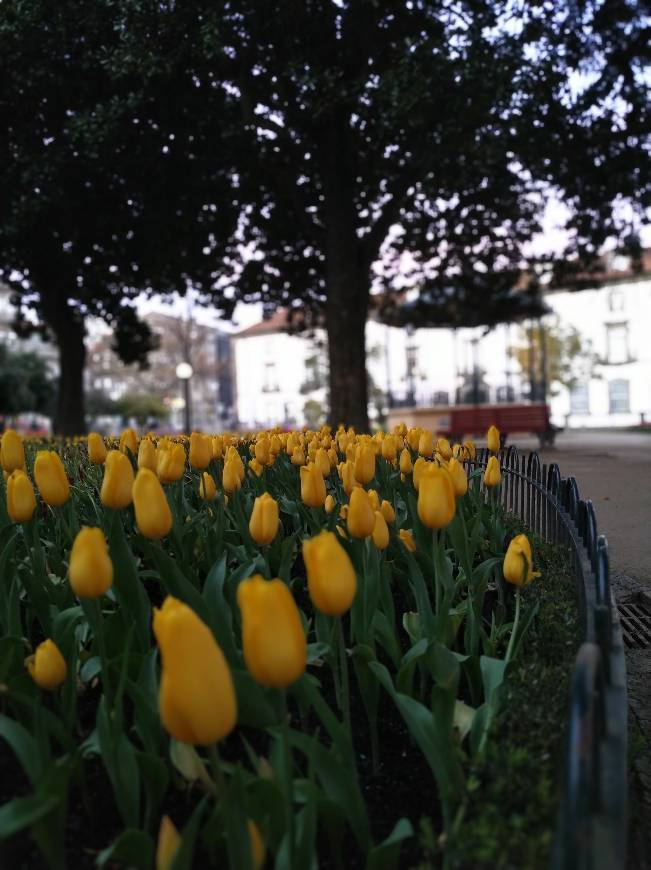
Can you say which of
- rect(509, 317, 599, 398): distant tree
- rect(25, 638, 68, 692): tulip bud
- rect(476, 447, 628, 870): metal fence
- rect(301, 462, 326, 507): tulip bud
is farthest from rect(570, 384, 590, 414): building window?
rect(25, 638, 68, 692): tulip bud

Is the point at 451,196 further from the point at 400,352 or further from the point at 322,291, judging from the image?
the point at 400,352

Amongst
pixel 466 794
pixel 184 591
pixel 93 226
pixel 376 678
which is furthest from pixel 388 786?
pixel 93 226

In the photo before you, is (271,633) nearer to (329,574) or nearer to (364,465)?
(329,574)

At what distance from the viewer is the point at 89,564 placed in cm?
133

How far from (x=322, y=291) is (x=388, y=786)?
15871mm

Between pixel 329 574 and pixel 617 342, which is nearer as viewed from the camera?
pixel 329 574

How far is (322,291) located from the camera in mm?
16984

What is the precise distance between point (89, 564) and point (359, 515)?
0.65m

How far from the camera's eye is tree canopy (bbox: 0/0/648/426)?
9102mm

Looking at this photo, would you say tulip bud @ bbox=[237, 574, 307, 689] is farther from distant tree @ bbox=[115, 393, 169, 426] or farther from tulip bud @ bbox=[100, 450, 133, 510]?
distant tree @ bbox=[115, 393, 169, 426]

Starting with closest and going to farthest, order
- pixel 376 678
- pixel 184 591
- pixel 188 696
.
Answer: pixel 188 696, pixel 184 591, pixel 376 678

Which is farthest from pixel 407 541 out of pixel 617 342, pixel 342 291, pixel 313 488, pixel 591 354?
pixel 617 342

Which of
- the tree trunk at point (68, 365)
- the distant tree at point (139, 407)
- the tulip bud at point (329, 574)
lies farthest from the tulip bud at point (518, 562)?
the distant tree at point (139, 407)

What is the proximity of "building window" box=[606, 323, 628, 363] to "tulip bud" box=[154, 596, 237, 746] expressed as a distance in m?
53.1
